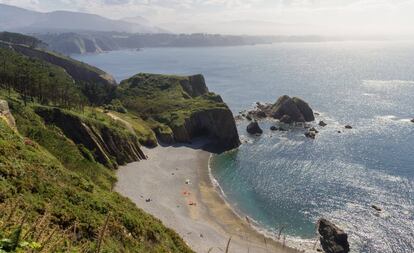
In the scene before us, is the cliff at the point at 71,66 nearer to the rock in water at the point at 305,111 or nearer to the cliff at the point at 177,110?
the cliff at the point at 177,110

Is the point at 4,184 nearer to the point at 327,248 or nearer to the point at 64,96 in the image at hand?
the point at 327,248

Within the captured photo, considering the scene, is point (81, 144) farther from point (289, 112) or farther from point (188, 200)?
point (289, 112)

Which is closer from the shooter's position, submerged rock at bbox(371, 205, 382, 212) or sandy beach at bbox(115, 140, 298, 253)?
sandy beach at bbox(115, 140, 298, 253)

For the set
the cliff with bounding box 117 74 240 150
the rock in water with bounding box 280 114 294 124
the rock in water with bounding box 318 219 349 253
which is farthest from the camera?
the rock in water with bounding box 280 114 294 124

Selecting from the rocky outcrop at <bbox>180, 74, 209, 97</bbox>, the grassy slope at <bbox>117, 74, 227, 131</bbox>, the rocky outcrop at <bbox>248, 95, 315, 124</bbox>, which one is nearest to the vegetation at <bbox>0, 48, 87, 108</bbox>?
the grassy slope at <bbox>117, 74, 227, 131</bbox>

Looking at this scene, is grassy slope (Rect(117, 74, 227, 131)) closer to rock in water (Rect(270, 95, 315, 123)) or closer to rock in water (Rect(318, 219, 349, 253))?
rock in water (Rect(270, 95, 315, 123))

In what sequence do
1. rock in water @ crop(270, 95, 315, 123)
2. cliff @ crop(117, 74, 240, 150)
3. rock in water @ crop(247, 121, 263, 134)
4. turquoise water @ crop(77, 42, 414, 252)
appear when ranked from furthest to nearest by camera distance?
rock in water @ crop(270, 95, 315, 123)
rock in water @ crop(247, 121, 263, 134)
cliff @ crop(117, 74, 240, 150)
turquoise water @ crop(77, 42, 414, 252)

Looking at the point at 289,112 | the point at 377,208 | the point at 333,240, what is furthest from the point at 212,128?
the point at 333,240

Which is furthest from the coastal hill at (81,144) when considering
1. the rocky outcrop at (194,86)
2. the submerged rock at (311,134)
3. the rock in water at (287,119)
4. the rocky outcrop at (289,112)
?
the rock in water at (287,119)

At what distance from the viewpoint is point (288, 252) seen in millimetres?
58094

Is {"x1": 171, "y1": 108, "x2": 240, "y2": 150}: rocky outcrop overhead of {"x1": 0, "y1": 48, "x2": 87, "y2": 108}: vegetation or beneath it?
beneath

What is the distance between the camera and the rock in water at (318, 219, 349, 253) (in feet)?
186

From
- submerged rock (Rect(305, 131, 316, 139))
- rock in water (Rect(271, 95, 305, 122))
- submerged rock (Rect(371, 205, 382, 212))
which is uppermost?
rock in water (Rect(271, 95, 305, 122))

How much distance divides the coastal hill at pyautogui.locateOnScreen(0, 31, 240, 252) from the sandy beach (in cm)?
531
